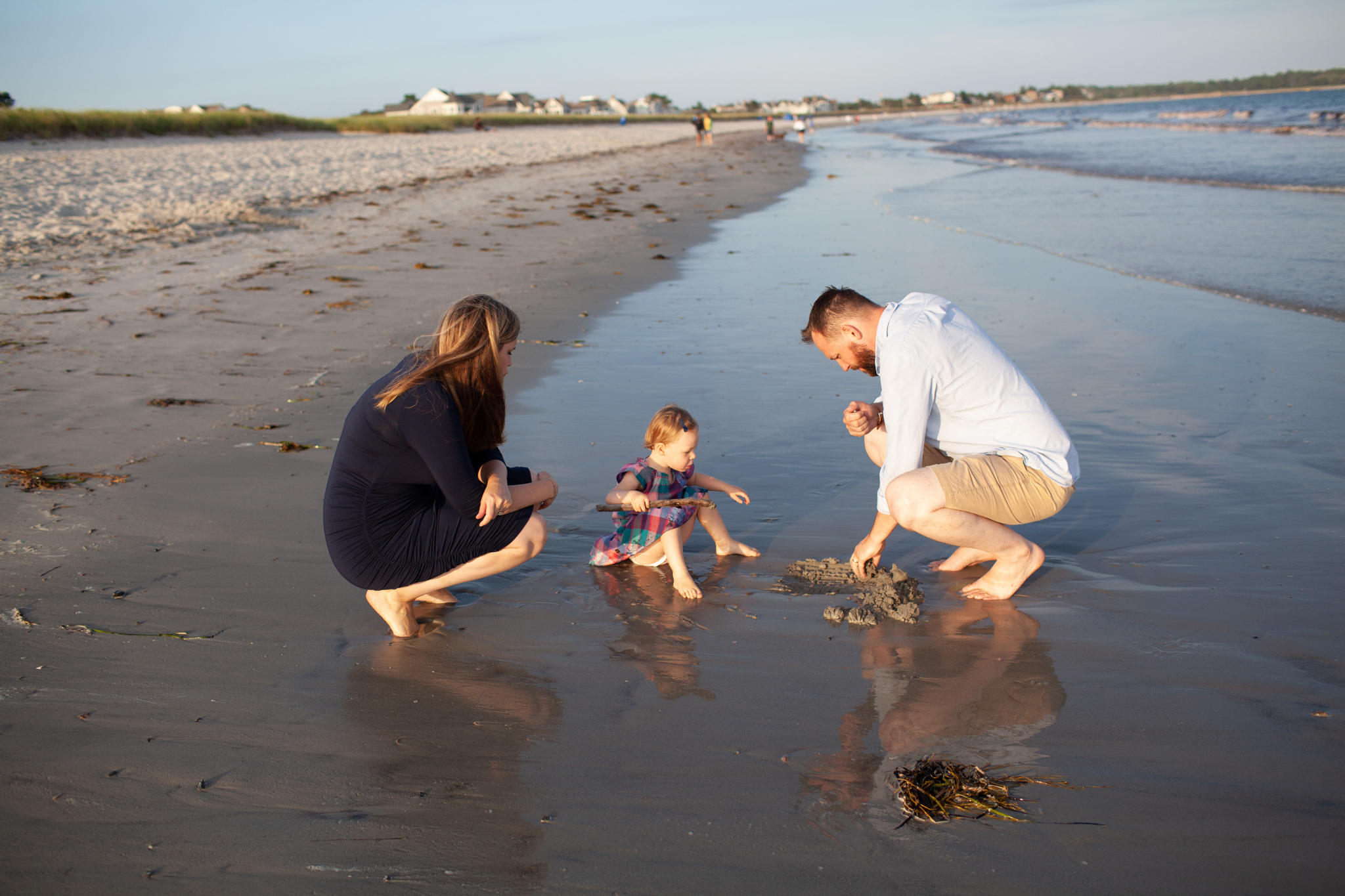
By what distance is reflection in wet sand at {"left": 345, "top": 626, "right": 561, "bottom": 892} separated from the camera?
1935 millimetres

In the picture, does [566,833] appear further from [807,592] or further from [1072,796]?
[807,592]

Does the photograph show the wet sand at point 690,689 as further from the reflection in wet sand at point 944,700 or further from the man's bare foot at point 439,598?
the man's bare foot at point 439,598

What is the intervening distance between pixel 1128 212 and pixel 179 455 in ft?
46.1

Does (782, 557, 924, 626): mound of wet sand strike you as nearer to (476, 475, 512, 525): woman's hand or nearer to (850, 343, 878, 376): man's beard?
(850, 343, 878, 376): man's beard

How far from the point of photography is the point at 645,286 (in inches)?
→ 351

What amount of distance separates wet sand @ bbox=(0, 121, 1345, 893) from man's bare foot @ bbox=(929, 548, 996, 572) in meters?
0.09

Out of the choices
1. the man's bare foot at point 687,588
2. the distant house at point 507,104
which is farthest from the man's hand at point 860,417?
the distant house at point 507,104

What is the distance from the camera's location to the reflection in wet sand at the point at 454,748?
6.35 ft

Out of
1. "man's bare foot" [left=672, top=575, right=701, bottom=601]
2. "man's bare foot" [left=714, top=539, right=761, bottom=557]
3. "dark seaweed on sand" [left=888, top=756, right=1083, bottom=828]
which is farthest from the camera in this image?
"man's bare foot" [left=714, top=539, right=761, bottom=557]

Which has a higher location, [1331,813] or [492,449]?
[492,449]

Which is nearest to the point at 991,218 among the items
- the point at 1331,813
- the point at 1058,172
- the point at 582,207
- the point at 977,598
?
the point at 582,207

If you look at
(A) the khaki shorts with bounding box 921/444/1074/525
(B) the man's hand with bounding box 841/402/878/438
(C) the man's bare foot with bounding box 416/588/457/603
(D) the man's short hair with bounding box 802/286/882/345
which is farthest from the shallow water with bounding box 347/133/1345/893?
(D) the man's short hair with bounding box 802/286/882/345

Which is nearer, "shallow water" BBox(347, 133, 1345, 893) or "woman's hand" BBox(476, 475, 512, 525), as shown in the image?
"shallow water" BBox(347, 133, 1345, 893)

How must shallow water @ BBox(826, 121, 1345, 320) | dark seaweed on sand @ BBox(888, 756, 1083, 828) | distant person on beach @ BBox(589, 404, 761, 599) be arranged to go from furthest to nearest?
shallow water @ BBox(826, 121, 1345, 320) → distant person on beach @ BBox(589, 404, 761, 599) → dark seaweed on sand @ BBox(888, 756, 1083, 828)
